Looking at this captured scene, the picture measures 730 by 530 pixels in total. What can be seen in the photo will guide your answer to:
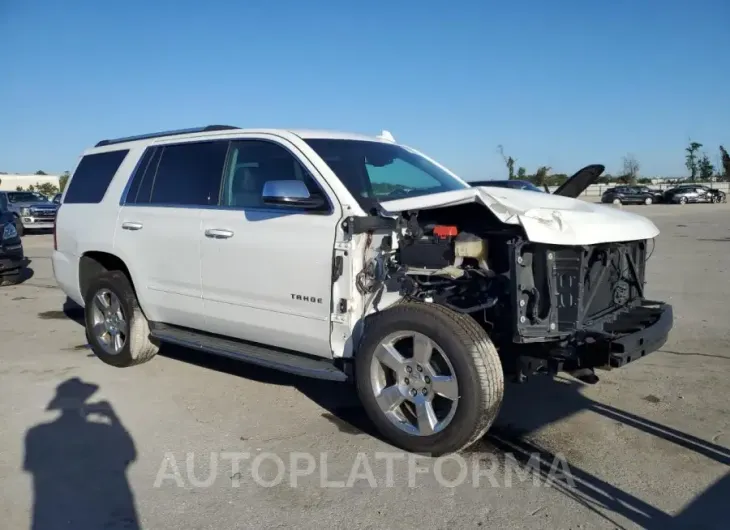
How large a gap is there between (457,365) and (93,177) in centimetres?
422

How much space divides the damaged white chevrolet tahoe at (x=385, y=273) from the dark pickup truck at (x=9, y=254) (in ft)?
21.8

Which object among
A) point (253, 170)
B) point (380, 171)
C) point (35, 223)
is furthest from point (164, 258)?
point (35, 223)

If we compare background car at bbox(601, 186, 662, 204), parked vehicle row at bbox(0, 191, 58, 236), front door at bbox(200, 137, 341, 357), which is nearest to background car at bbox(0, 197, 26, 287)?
front door at bbox(200, 137, 341, 357)

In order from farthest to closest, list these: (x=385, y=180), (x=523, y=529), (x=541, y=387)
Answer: (x=541, y=387)
(x=385, y=180)
(x=523, y=529)

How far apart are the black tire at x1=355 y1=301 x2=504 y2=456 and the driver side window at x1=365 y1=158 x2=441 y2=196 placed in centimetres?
105

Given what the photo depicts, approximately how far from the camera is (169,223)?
5.19 m

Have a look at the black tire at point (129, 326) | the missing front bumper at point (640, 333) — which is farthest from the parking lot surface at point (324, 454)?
the missing front bumper at point (640, 333)

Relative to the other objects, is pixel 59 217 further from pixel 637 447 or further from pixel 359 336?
pixel 637 447

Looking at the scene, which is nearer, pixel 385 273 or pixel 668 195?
pixel 385 273

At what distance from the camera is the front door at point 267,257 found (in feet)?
13.9

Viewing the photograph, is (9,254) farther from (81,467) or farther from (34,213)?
(34,213)

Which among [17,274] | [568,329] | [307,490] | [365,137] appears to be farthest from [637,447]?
[17,274]

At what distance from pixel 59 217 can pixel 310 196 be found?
11.2 ft

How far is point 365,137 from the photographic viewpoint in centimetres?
530
